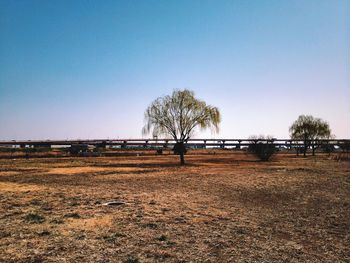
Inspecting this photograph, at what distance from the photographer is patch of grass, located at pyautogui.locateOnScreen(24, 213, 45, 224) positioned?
8.62 metres

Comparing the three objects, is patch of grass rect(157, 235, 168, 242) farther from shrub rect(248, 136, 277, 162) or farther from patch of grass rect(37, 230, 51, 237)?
shrub rect(248, 136, 277, 162)

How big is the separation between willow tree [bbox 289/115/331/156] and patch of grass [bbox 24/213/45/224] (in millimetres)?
46854

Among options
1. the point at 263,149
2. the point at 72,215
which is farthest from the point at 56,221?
the point at 263,149

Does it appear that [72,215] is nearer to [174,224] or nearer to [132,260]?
[174,224]

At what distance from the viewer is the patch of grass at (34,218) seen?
862cm

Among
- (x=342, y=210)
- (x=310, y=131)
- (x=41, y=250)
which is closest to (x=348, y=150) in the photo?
(x=310, y=131)

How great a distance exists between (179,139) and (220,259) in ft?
85.7

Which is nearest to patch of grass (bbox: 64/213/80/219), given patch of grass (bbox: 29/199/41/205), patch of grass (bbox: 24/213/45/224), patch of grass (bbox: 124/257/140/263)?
patch of grass (bbox: 24/213/45/224)

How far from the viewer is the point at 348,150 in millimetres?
57781

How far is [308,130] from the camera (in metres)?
52.2

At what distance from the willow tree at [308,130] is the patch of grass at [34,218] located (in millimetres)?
46854

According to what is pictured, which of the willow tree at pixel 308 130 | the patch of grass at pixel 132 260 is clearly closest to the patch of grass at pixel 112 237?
the patch of grass at pixel 132 260

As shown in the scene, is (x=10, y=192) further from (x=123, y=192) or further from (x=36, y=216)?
(x=36, y=216)

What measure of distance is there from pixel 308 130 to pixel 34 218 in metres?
49.1
